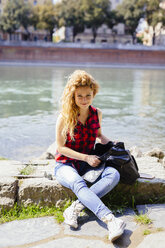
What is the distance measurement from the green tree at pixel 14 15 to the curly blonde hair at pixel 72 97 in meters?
42.7

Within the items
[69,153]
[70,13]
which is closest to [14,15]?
[70,13]

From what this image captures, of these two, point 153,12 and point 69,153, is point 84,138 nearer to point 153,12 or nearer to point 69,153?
point 69,153

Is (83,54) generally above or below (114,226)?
above

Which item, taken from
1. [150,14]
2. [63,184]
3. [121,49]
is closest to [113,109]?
[63,184]

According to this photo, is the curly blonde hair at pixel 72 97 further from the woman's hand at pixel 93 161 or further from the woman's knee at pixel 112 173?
the woman's knee at pixel 112 173

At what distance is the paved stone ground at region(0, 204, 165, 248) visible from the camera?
2.07 metres

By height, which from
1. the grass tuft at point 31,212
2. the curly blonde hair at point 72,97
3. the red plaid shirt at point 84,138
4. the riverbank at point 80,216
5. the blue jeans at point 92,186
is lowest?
the grass tuft at point 31,212

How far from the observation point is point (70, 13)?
41844 mm

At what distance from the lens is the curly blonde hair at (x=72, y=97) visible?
2606 mm

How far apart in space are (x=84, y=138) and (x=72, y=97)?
0.39 metres

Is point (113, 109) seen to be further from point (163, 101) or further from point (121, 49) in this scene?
point (121, 49)

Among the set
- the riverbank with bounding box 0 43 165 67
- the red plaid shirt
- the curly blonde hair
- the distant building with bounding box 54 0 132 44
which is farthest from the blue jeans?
the distant building with bounding box 54 0 132 44

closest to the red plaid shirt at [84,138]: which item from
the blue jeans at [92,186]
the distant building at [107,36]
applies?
the blue jeans at [92,186]

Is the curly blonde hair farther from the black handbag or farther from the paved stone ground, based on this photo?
the paved stone ground
